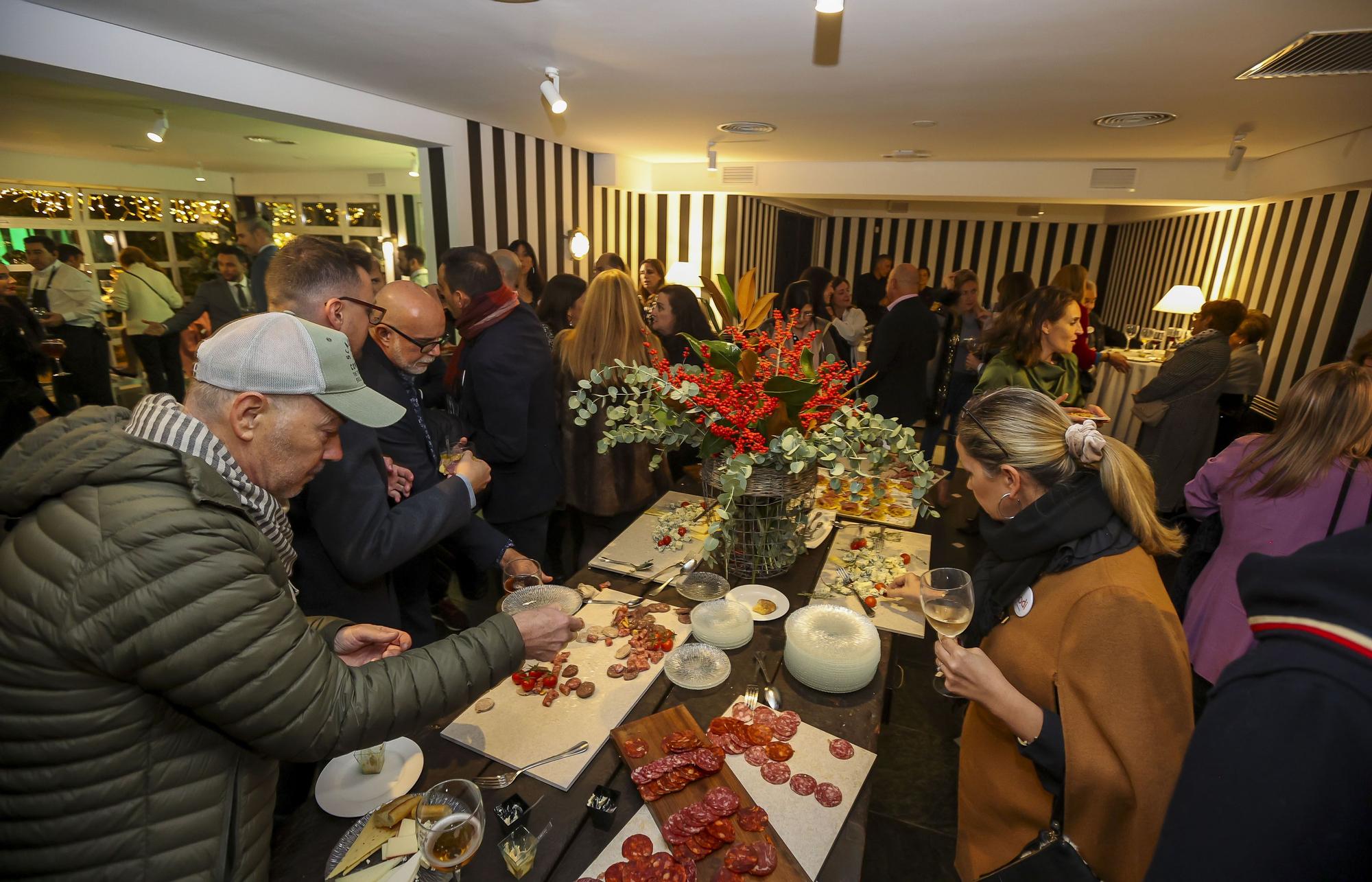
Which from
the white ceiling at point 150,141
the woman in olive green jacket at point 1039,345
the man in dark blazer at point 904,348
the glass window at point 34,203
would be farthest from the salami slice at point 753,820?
the glass window at point 34,203

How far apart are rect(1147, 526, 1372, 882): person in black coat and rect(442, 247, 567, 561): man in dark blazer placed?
2.26 m

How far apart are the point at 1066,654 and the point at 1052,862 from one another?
42cm

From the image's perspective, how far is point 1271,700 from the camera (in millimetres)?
537

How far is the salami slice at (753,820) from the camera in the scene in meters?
1.11

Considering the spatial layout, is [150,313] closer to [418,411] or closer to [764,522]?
[418,411]

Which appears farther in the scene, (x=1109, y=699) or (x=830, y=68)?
(x=830, y=68)

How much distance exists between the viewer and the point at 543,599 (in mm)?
1594

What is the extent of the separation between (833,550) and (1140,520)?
1.01m

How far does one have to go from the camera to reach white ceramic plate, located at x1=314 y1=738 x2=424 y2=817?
1.13 metres

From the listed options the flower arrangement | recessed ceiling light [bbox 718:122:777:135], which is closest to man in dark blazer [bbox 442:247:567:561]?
the flower arrangement

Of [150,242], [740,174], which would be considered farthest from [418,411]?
[150,242]

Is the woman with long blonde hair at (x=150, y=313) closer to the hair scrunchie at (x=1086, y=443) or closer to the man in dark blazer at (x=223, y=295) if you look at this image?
the man in dark blazer at (x=223, y=295)

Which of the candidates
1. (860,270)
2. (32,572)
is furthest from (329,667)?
(860,270)

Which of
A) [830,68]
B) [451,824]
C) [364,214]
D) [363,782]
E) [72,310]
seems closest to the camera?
[451,824]
